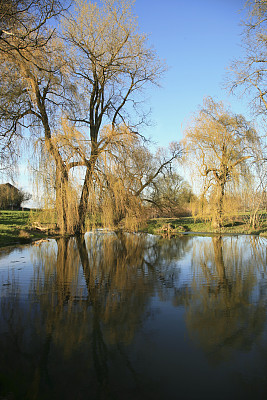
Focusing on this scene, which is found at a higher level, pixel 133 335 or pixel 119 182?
pixel 119 182

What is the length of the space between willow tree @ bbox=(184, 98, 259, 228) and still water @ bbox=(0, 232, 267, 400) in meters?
12.6

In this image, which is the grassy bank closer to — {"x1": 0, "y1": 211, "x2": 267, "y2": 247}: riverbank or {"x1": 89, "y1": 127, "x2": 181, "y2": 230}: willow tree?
{"x1": 0, "y1": 211, "x2": 267, "y2": 247}: riverbank

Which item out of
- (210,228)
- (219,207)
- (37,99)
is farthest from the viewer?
(210,228)

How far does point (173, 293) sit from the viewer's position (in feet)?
17.2

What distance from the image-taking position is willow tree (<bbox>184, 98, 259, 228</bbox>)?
18.5 meters

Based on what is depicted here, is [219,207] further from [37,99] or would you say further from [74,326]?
[74,326]

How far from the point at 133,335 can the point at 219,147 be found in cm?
1723

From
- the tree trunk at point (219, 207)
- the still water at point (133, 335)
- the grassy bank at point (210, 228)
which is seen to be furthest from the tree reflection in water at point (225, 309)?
the tree trunk at point (219, 207)

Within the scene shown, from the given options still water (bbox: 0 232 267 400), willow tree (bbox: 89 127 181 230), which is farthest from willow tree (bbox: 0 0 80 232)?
still water (bbox: 0 232 267 400)

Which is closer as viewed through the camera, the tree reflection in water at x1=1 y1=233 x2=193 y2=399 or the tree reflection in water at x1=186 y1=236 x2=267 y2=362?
the tree reflection in water at x1=1 y1=233 x2=193 y2=399

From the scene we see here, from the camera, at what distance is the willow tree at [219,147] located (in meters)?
18.5

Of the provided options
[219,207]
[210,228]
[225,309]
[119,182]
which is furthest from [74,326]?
[210,228]

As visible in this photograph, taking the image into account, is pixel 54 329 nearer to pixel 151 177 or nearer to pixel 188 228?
pixel 151 177

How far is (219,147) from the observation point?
63.6 ft
